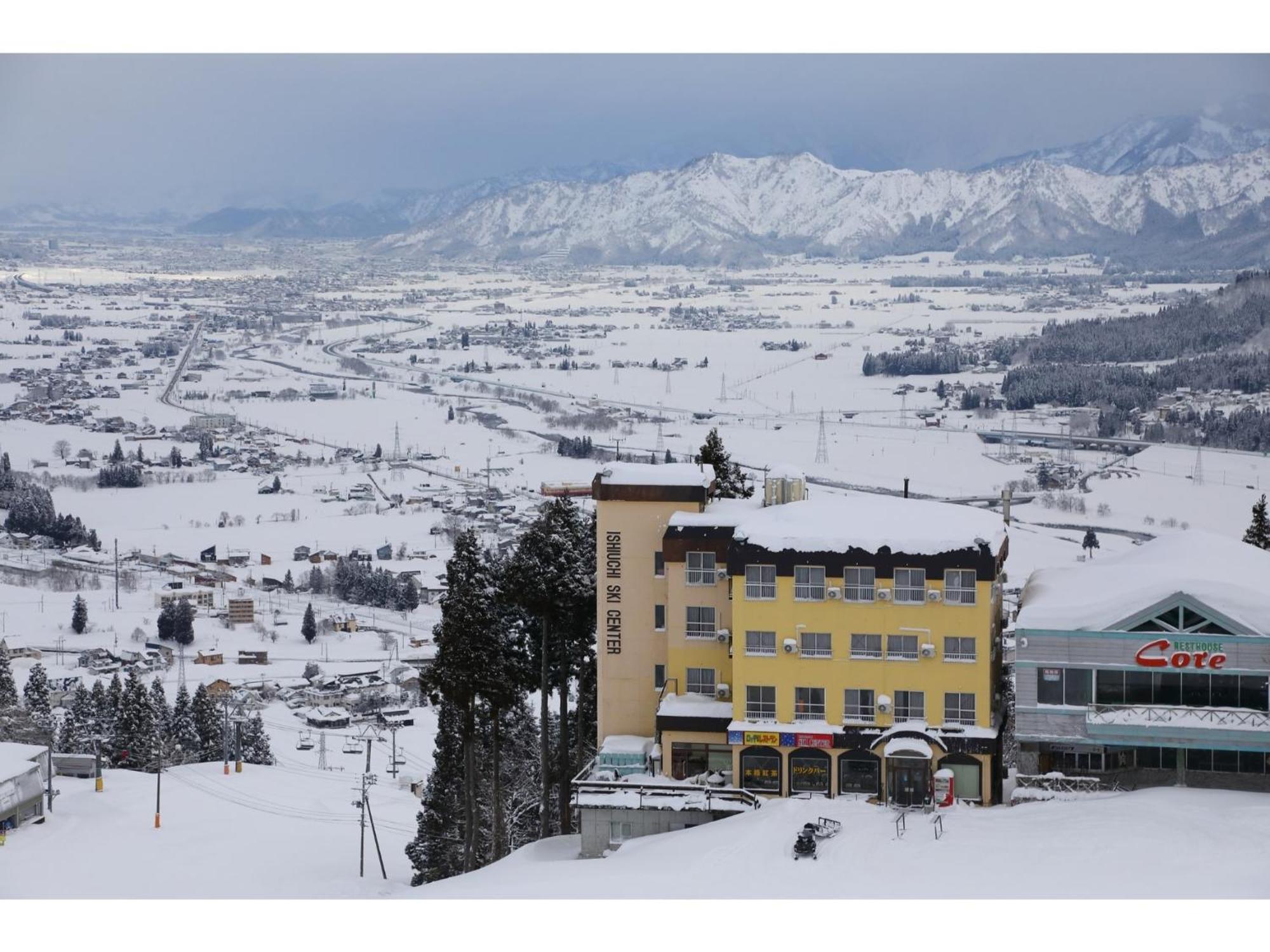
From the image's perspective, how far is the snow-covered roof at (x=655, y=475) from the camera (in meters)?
15.0

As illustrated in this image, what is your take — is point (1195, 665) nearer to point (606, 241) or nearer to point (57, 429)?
point (57, 429)

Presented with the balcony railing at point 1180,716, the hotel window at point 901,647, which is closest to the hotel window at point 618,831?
the hotel window at point 901,647

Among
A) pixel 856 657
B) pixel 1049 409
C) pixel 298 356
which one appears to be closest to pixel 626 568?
pixel 856 657

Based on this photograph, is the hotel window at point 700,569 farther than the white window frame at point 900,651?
Yes

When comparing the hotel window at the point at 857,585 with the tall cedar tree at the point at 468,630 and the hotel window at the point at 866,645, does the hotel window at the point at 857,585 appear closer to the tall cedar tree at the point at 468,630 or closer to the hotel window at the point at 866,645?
the hotel window at the point at 866,645

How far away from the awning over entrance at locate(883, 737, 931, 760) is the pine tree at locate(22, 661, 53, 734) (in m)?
16.1

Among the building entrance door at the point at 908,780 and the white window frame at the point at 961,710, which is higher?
the white window frame at the point at 961,710

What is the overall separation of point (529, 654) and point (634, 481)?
7.14 feet

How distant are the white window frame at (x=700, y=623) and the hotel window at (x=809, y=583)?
3.05 feet

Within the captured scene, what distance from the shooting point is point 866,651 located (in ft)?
45.8

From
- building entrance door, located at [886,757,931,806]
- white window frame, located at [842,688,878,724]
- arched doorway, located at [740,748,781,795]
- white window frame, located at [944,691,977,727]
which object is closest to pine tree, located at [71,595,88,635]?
arched doorway, located at [740,748,781,795]

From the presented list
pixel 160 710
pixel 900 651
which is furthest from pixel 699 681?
pixel 160 710

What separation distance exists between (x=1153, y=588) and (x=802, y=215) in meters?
101

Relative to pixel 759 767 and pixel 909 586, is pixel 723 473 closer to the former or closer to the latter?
pixel 909 586
